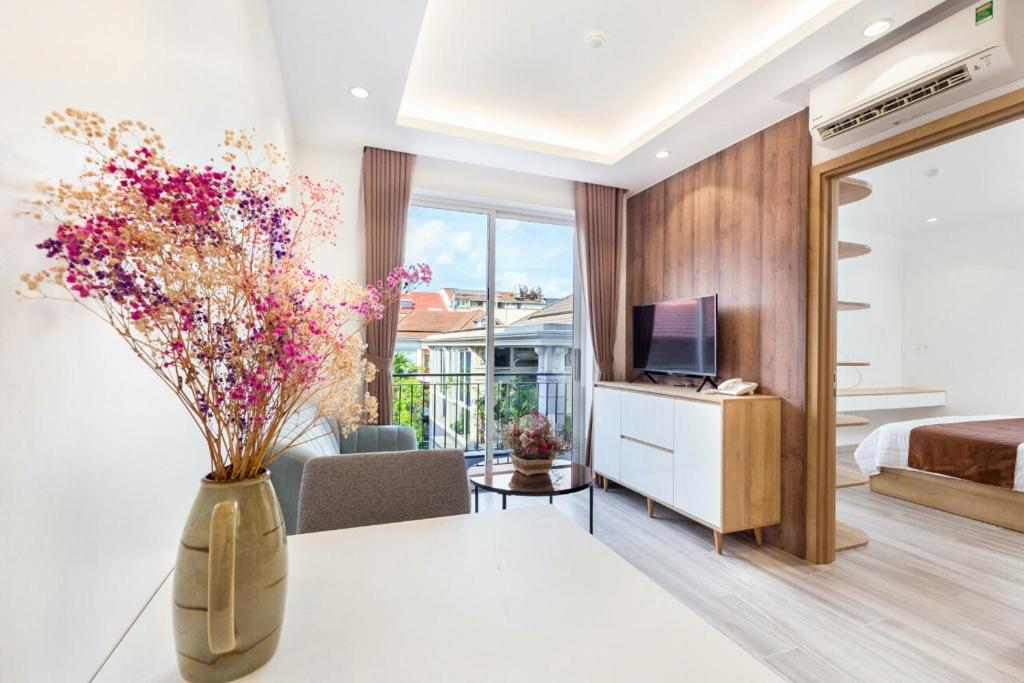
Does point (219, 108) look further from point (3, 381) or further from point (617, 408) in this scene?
point (617, 408)

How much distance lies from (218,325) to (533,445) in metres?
2.01

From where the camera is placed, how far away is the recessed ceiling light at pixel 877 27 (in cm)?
188

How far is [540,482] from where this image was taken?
2.39m

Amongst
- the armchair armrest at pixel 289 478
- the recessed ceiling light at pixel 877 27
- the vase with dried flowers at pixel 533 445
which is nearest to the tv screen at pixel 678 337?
the vase with dried flowers at pixel 533 445

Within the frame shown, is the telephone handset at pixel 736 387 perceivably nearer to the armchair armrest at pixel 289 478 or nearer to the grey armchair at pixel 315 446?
the grey armchair at pixel 315 446

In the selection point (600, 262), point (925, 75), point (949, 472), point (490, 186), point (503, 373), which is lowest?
→ point (949, 472)

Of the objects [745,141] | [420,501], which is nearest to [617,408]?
[745,141]

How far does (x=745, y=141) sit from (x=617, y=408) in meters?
2.06

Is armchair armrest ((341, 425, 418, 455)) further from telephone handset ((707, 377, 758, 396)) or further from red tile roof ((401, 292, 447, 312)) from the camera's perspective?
telephone handset ((707, 377, 758, 396))

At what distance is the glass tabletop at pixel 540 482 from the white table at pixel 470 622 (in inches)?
48.1

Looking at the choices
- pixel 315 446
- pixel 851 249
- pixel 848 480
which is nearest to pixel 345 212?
pixel 315 446

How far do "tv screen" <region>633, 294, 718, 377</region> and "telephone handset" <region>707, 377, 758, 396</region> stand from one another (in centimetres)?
21

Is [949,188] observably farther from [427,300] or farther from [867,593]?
[427,300]

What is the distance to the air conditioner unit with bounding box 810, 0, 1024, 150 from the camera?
1.69 metres
